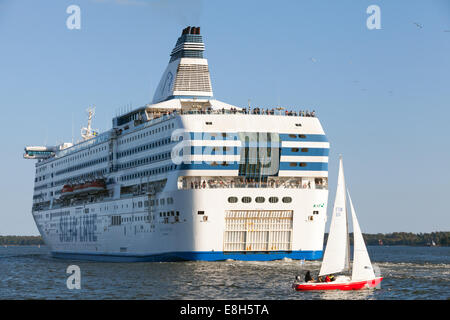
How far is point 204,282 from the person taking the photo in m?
46.5

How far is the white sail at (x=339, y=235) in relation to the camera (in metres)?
45.0

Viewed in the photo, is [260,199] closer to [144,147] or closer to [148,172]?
[148,172]

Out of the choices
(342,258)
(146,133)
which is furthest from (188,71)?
(342,258)

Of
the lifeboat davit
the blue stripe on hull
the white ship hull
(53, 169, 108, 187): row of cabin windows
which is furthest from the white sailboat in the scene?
the lifeboat davit

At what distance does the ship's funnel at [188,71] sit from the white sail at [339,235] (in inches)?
1110

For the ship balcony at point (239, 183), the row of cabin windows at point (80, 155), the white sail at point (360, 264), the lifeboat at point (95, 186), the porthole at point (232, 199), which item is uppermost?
the row of cabin windows at point (80, 155)

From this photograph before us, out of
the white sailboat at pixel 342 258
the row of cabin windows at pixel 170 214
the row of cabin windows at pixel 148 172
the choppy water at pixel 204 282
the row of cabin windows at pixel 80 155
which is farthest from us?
the row of cabin windows at pixel 80 155

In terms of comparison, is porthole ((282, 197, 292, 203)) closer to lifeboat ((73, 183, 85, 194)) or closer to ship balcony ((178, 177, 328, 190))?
ship balcony ((178, 177, 328, 190))

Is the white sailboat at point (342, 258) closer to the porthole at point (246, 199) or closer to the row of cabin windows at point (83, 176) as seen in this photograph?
the porthole at point (246, 199)

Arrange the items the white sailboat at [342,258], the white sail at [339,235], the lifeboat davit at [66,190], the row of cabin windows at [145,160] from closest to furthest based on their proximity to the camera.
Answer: the white sailboat at [342,258]
the white sail at [339,235]
the row of cabin windows at [145,160]
the lifeboat davit at [66,190]

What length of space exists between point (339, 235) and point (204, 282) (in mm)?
8255

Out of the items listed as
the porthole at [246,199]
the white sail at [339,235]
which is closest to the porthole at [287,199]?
the porthole at [246,199]

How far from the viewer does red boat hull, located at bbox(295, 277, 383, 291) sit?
4328 centimetres
